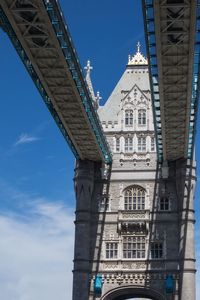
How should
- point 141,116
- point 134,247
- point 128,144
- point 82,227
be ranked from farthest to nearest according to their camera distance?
point 141,116 < point 128,144 < point 134,247 < point 82,227

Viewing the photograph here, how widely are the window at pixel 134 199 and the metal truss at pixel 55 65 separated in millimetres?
4967

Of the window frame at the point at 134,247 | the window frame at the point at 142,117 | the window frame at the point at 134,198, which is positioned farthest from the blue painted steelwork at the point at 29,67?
the window frame at the point at 134,247

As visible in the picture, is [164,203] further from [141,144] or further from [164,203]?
[141,144]

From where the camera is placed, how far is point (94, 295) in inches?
2355

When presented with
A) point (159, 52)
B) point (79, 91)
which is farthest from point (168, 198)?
point (159, 52)

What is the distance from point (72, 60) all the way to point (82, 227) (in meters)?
22.4

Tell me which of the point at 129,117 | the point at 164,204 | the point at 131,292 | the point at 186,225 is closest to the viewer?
the point at 186,225

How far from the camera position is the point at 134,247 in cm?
6153

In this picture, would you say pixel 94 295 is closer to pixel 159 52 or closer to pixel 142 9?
Answer: pixel 159 52

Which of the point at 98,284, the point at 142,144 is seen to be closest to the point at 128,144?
the point at 142,144

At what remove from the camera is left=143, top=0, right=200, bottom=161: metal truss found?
3669 centimetres

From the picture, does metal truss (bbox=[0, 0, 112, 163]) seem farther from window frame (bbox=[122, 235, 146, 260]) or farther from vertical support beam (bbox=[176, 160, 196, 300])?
window frame (bbox=[122, 235, 146, 260])

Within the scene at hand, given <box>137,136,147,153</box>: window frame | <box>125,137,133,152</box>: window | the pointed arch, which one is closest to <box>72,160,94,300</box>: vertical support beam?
the pointed arch

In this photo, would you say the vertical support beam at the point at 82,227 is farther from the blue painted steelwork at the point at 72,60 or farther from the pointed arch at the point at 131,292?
the blue painted steelwork at the point at 72,60
